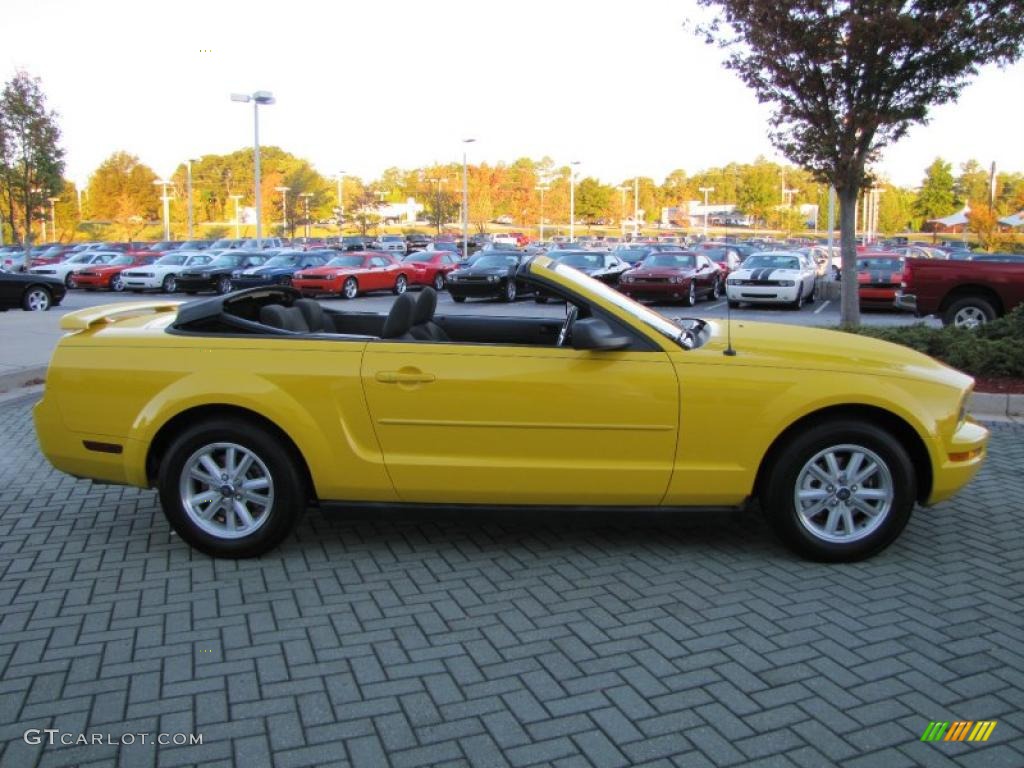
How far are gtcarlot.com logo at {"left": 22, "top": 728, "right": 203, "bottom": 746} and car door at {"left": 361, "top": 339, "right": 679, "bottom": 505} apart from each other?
1.81 m

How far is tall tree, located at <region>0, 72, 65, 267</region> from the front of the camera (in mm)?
33719

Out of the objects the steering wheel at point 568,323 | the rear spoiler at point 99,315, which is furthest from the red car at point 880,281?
the rear spoiler at point 99,315

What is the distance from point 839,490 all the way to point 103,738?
345 centimetres

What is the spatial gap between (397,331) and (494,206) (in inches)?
3672

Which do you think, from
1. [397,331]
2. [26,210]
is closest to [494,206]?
[26,210]

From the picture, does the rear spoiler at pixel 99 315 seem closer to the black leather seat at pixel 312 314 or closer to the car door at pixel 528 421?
the black leather seat at pixel 312 314

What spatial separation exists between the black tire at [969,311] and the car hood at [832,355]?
10.3 metres

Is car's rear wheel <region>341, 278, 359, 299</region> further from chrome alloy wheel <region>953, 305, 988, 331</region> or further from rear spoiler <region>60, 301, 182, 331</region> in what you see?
rear spoiler <region>60, 301, 182, 331</region>

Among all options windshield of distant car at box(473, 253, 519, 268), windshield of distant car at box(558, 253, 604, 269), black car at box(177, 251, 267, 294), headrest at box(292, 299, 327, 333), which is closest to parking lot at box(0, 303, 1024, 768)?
headrest at box(292, 299, 327, 333)

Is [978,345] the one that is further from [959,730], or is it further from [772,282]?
[772,282]

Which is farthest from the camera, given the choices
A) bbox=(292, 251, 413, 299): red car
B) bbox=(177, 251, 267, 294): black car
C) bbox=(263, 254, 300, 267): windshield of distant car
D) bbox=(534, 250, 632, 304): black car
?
bbox=(263, 254, 300, 267): windshield of distant car

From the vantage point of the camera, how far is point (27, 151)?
1358 inches

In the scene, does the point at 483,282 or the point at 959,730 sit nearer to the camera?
the point at 959,730

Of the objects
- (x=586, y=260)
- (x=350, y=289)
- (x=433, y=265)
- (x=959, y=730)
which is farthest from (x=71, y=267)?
(x=959, y=730)
